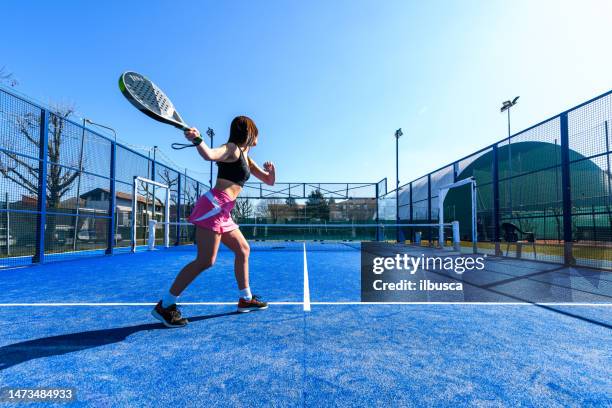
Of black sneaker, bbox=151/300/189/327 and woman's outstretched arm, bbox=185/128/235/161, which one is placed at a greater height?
woman's outstretched arm, bbox=185/128/235/161

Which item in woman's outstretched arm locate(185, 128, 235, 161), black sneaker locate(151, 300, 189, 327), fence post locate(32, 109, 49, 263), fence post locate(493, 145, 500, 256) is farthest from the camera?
fence post locate(493, 145, 500, 256)

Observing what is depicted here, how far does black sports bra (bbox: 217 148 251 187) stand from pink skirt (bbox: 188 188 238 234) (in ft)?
0.60

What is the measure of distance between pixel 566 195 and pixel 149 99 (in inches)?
374

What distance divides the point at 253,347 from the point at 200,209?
4.15ft

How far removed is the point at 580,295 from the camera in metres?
4.04

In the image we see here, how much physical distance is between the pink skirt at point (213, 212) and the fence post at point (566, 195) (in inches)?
344

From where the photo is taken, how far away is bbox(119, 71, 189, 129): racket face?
101 inches

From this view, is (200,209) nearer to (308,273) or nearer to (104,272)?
(308,273)

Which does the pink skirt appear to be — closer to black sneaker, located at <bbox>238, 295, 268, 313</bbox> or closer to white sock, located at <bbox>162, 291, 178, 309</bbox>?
white sock, located at <bbox>162, 291, 178, 309</bbox>

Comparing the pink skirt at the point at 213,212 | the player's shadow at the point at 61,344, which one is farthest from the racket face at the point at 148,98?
the player's shadow at the point at 61,344

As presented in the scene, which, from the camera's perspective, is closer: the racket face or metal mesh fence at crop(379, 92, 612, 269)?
the racket face

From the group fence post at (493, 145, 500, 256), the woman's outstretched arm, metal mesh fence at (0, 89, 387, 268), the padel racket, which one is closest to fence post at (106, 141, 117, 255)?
metal mesh fence at (0, 89, 387, 268)

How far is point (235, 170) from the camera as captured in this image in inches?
116

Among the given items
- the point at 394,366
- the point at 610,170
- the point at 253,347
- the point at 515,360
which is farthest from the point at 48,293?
the point at 610,170
